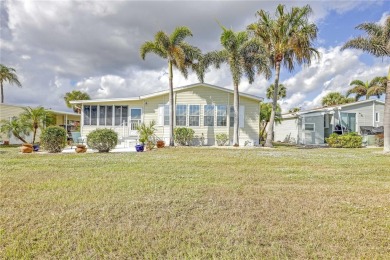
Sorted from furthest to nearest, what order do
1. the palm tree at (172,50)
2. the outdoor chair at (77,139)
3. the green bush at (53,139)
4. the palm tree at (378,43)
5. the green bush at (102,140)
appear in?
the outdoor chair at (77,139) → the palm tree at (172,50) → the palm tree at (378,43) → the green bush at (102,140) → the green bush at (53,139)

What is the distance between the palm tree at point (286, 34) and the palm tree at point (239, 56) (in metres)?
0.86

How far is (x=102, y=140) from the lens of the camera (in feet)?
46.4

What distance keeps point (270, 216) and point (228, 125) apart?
16074 millimetres

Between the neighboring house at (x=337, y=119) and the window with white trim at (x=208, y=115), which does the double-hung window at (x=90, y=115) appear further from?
the neighboring house at (x=337, y=119)

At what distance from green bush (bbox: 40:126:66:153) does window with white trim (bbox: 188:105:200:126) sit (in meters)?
9.09

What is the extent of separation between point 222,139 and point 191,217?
15.8 meters

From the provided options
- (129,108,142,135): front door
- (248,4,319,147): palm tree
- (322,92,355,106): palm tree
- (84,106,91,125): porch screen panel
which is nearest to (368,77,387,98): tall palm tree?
(322,92,355,106): palm tree

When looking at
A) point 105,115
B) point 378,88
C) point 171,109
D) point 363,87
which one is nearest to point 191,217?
point 171,109

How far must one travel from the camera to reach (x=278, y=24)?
57.5 feet

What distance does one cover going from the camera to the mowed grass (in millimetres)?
3197

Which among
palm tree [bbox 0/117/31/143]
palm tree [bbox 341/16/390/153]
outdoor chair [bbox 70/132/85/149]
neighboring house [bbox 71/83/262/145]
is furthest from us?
neighboring house [bbox 71/83/262/145]

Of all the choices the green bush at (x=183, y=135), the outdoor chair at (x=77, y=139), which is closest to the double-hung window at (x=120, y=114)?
the outdoor chair at (x=77, y=139)

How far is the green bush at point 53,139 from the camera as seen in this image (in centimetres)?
1373

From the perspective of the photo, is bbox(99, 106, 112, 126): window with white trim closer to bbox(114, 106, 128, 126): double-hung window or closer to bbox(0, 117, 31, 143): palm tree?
bbox(114, 106, 128, 126): double-hung window
